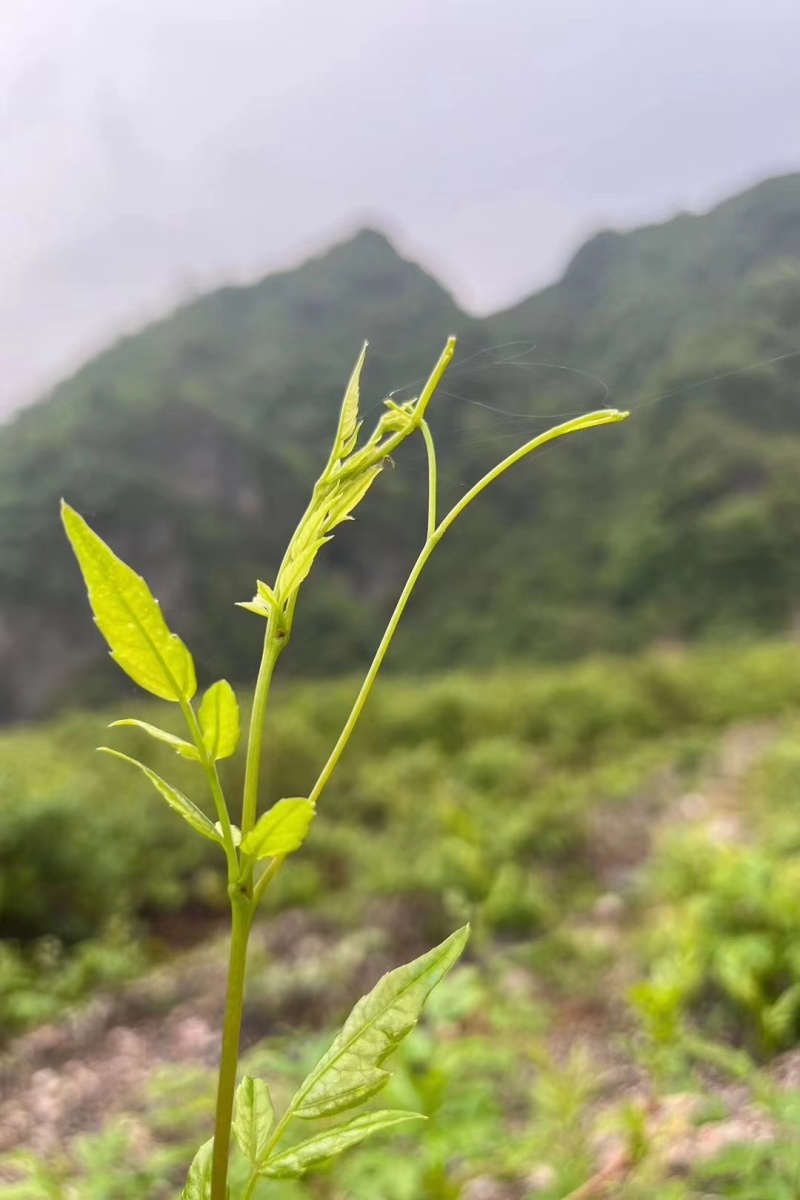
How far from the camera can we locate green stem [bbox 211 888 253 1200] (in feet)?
1.12

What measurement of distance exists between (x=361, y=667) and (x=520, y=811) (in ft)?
15.1

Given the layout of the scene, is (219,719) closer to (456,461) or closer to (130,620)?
(130,620)

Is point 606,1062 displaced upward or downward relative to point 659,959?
upward

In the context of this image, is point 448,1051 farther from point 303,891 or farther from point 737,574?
point 737,574

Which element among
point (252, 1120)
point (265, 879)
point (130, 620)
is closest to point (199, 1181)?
point (252, 1120)

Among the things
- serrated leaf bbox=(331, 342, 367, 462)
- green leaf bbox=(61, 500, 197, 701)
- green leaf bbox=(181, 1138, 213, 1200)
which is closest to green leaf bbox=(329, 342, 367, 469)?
serrated leaf bbox=(331, 342, 367, 462)

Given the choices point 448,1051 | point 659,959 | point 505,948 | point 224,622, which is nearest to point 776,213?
point 448,1051

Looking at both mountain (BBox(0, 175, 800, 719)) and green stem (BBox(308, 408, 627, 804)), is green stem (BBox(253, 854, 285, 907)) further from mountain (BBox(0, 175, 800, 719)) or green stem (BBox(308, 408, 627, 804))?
mountain (BBox(0, 175, 800, 719))

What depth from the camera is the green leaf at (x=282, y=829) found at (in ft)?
1.05

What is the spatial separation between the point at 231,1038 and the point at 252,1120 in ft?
0.24

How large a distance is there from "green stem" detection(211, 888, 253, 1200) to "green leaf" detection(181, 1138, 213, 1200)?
0.06 ft

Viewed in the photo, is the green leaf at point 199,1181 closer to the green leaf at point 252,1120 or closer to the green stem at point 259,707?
the green leaf at point 252,1120

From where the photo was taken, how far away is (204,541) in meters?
11.1

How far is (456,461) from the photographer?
51cm
